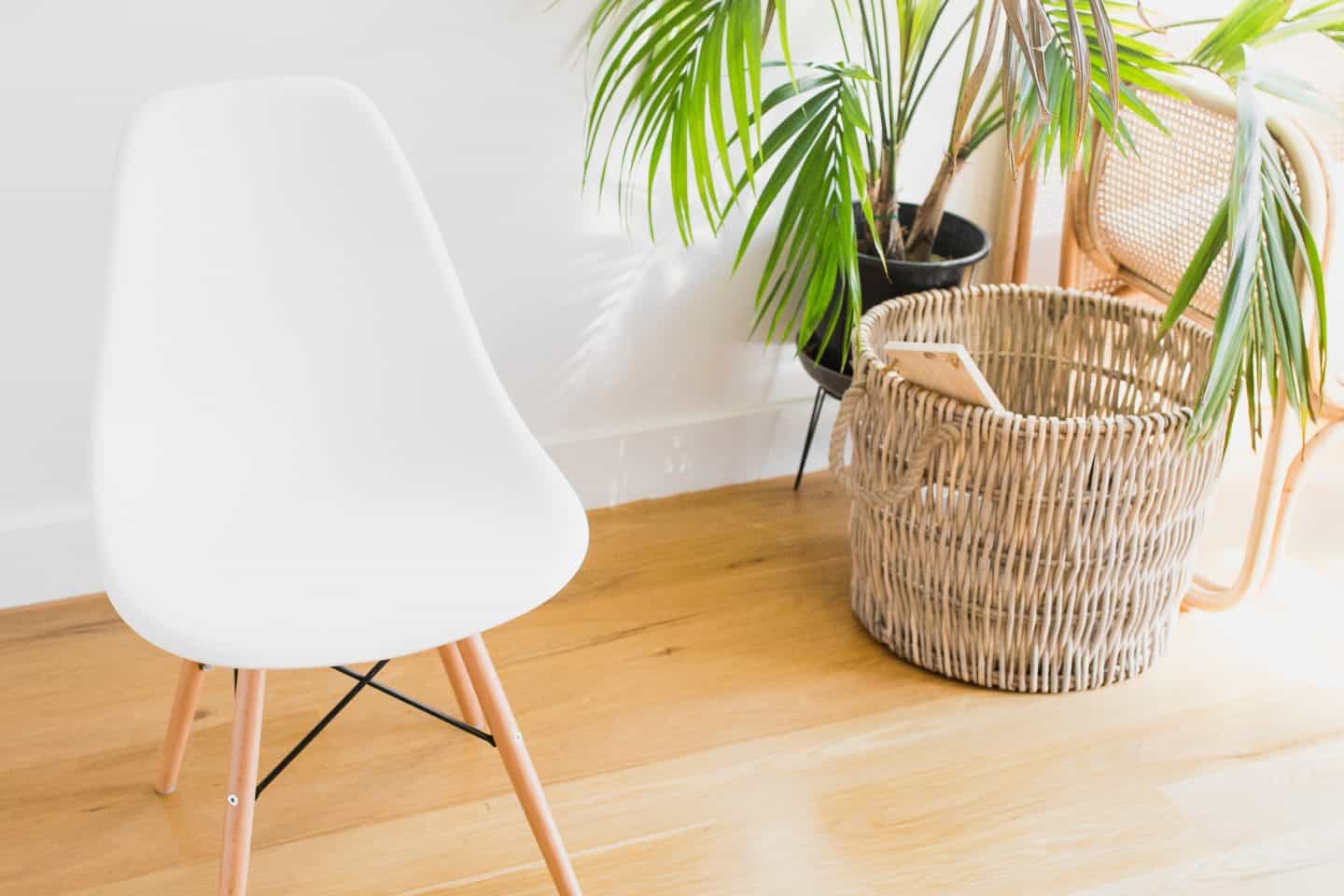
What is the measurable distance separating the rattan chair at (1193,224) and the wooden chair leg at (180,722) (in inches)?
48.5

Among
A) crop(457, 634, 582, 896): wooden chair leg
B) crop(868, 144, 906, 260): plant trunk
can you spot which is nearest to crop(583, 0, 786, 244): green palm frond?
crop(868, 144, 906, 260): plant trunk

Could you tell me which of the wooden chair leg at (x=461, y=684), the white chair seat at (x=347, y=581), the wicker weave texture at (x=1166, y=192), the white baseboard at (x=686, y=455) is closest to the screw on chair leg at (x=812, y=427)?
the white baseboard at (x=686, y=455)

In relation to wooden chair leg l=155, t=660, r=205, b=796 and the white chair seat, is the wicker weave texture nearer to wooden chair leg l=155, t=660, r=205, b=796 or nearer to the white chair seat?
the white chair seat

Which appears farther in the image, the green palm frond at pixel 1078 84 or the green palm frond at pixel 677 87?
the green palm frond at pixel 677 87

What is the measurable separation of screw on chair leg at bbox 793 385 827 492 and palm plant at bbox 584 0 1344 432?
4.6 inches

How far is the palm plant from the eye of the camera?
1.42 m

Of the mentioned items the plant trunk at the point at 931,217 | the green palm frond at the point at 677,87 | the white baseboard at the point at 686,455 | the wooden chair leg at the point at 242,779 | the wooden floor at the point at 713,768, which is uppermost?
the green palm frond at the point at 677,87

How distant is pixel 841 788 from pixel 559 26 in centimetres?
101

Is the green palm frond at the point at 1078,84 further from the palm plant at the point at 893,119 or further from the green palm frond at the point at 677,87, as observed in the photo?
the green palm frond at the point at 677,87

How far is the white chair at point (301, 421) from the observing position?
1.10 meters

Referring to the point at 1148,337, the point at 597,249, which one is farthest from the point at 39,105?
the point at 1148,337

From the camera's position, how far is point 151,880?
1.36m

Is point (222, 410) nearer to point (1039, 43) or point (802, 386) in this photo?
point (1039, 43)

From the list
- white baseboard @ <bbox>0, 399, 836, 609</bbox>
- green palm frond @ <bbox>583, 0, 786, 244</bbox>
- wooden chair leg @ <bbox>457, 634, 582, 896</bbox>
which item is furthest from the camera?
white baseboard @ <bbox>0, 399, 836, 609</bbox>
